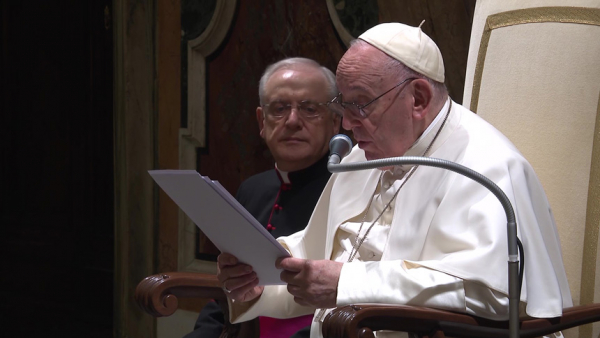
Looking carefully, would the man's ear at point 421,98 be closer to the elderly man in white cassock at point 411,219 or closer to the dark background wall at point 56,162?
the elderly man in white cassock at point 411,219

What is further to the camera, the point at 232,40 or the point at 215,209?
the point at 232,40

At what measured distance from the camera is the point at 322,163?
3242mm

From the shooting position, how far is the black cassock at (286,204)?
313cm

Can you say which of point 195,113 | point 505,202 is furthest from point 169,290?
point 195,113

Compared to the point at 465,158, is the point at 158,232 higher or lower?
lower

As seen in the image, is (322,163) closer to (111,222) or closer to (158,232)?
(158,232)

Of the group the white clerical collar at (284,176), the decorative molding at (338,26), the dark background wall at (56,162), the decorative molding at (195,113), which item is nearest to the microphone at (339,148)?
the white clerical collar at (284,176)

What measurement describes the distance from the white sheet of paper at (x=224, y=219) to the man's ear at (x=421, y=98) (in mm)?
603

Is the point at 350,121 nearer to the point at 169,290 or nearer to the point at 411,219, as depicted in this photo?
the point at 411,219

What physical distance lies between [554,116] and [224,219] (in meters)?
1.12

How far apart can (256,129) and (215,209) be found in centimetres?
263

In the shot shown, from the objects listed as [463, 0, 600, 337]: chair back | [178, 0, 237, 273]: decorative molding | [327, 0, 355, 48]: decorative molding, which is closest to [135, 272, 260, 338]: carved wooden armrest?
[463, 0, 600, 337]: chair back

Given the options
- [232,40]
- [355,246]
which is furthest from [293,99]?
[232,40]

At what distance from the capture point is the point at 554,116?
2.43 metres
